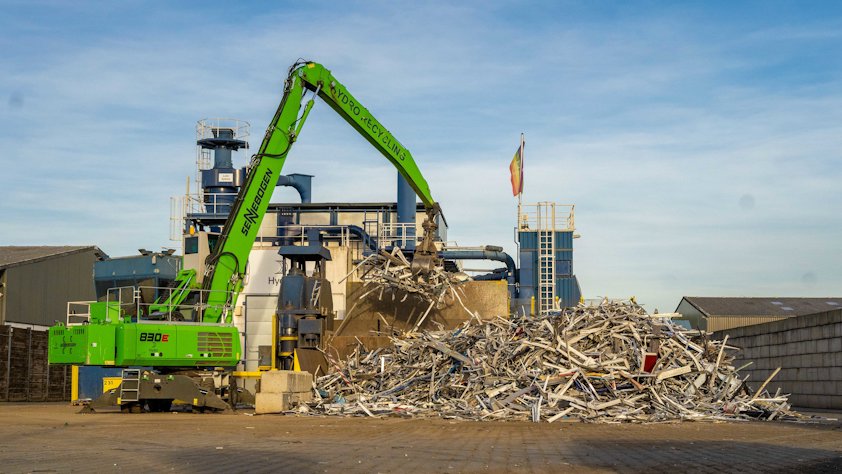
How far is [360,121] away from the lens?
2983 centimetres

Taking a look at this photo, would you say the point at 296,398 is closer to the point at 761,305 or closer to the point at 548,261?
the point at 548,261

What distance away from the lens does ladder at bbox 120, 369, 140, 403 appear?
24016 millimetres

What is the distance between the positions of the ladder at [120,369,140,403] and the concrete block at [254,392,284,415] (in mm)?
3081

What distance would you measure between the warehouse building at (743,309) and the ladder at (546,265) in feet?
59.3

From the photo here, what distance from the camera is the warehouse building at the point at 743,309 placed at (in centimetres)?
6406

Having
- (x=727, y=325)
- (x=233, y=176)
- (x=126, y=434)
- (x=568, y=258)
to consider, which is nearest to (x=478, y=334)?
(x=126, y=434)

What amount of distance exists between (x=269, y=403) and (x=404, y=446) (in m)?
10.7

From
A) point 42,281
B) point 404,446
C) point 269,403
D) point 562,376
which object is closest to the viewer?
point 404,446

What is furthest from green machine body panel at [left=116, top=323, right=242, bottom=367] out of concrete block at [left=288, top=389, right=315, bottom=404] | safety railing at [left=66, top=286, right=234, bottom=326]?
concrete block at [left=288, top=389, right=315, bottom=404]

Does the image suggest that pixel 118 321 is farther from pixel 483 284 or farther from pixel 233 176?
pixel 233 176

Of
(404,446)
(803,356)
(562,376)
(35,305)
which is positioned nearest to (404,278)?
(562,376)

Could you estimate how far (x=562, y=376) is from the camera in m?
22.7

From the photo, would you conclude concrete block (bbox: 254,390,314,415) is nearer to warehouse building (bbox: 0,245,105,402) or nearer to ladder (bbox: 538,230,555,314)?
warehouse building (bbox: 0,245,105,402)

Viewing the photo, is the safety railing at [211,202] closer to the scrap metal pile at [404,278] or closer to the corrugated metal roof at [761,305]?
the scrap metal pile at [404,278]
